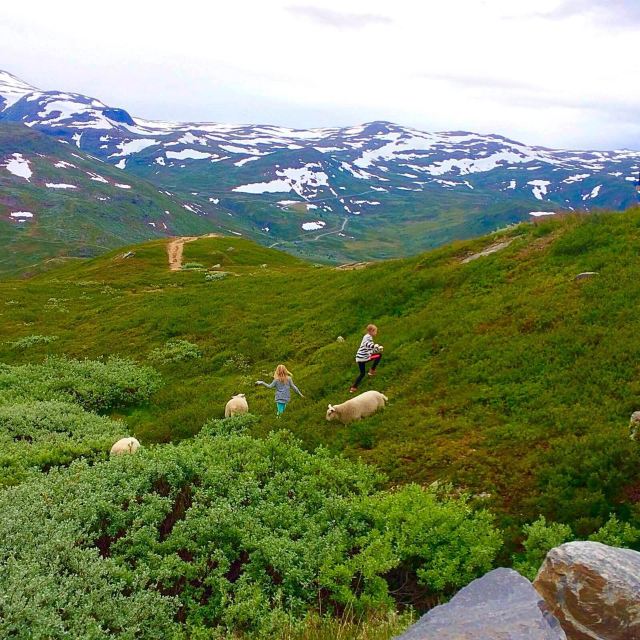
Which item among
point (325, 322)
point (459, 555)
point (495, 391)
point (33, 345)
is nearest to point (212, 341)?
point (325, 322)

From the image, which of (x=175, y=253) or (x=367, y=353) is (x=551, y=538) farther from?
(x=175, y=253)

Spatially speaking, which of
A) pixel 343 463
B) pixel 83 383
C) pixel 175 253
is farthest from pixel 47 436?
pixel 175 253

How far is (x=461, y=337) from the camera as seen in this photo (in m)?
22.1

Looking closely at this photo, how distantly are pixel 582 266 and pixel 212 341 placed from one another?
2287cm

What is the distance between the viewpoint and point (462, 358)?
20422 millimetres

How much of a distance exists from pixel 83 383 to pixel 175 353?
6660 millimetres

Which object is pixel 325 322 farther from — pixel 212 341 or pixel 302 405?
pixel 302 405

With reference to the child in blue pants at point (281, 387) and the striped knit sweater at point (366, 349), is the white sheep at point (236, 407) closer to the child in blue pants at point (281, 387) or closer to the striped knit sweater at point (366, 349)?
the child in blue pants at point (281, 387)

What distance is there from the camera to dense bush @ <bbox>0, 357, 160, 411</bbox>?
85.4 ft

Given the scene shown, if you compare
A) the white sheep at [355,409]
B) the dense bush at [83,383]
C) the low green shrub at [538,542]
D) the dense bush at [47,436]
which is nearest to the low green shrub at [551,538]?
the low green shrub at [538,542]

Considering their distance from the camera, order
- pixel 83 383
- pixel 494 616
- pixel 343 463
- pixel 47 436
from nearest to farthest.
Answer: pixel 494 616 → pixel 343 463 → pixel 47 436 → pixel 83 383

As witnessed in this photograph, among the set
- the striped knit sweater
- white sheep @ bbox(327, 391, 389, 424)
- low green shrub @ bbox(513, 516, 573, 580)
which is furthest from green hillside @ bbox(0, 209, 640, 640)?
the striped knit sweater

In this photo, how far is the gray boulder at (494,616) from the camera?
22.2 feet

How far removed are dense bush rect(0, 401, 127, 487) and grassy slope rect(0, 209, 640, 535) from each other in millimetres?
2387
